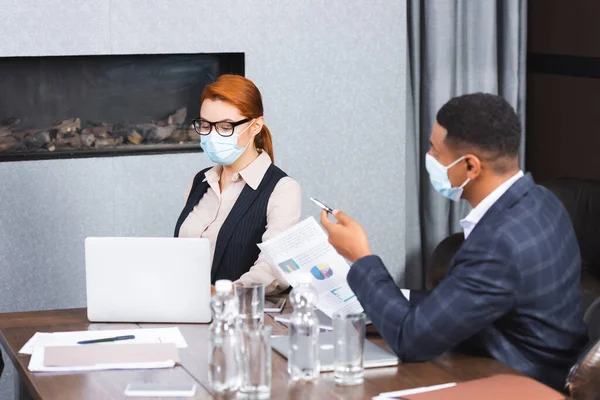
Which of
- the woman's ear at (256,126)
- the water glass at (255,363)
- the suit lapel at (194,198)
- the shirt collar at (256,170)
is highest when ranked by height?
the woman's ear at (256,126)

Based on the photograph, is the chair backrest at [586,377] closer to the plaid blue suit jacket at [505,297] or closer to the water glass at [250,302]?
the plaid blue suit jacket at [505,297]

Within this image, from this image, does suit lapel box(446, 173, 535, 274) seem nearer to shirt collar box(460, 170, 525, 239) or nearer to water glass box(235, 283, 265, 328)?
shirt collar box(460, 170, 525, 239)

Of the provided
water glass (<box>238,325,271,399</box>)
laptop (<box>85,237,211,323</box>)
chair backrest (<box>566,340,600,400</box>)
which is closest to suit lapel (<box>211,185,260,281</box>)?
laptop (<box>85,237,211,323</box>)

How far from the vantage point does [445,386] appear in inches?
77.0

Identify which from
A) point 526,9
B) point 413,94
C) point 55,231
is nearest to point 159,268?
point 55,231

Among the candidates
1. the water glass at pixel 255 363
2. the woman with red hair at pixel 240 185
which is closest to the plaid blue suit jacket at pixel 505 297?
the water glass at pixel 255 363

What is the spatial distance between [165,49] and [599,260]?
1.70 metres

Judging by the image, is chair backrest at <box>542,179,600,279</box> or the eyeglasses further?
chair backrest at <box>542,179,600,279</box>

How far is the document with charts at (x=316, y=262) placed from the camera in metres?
2.35

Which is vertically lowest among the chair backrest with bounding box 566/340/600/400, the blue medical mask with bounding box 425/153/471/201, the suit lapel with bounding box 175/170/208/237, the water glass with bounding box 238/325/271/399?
the chair backrest with bounding box 566/340/600/400

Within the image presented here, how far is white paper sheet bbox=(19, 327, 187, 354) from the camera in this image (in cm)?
227

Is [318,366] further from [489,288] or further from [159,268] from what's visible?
[159,268]

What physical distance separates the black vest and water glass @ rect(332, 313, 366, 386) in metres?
0.96

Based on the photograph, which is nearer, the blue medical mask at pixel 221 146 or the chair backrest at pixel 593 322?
the chair backrest at pixel 593 322
